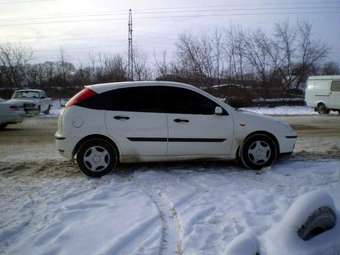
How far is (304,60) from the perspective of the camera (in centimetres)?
3647

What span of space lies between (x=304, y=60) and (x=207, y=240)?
3561cm

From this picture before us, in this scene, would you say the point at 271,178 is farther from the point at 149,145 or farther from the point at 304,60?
the point at 304,60

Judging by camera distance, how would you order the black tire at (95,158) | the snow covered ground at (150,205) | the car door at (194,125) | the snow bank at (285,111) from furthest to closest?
the snow bank at (285,111), the car door at (194,125), the black tire at (95,158), the snow covered ground at (150,205)

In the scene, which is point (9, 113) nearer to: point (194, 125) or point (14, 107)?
point (14, 107)

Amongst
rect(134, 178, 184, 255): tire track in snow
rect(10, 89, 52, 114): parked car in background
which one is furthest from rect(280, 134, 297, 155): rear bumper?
rect(10, 89, 52, 114): parked car in background

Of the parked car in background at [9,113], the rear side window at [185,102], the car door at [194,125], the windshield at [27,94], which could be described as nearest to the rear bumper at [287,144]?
the car door at [194,125]

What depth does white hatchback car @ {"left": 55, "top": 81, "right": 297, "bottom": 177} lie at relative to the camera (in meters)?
6.67

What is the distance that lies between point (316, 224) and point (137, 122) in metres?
4.77

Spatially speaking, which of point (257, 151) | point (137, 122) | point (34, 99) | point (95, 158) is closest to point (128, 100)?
point (137, 122)

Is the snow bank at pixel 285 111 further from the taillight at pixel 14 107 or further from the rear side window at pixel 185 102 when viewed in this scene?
the rear side window at pixel 185 102

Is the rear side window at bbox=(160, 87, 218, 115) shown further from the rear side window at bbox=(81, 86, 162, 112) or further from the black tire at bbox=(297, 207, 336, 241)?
the black tire at bbox=(297, 207, 336, 241)

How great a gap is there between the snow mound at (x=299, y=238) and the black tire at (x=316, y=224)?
0.02 meters

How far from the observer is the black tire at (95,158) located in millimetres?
6668

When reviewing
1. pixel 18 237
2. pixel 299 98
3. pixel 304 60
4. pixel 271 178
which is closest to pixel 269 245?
pixel 18 237
